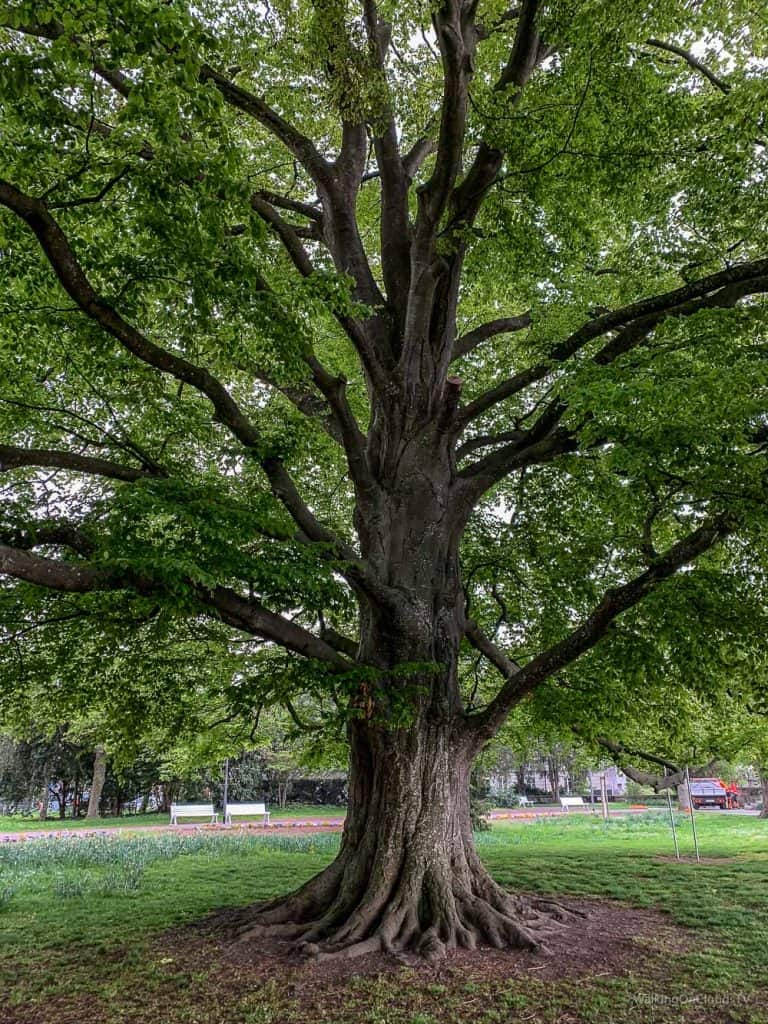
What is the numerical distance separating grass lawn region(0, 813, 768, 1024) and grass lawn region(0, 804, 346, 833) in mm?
13657

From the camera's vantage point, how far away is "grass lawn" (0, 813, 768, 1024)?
4219 millimetres

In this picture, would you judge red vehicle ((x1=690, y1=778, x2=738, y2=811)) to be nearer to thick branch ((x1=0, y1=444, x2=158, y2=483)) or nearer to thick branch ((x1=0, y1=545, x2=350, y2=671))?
thick branch ((x1=0, y1=545, x2=350, y2=671))

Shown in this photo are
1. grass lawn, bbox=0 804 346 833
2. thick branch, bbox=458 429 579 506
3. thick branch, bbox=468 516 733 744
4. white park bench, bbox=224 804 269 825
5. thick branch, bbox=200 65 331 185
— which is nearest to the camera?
thick branch, bbox=468 516 733 744

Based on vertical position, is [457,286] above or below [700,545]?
above

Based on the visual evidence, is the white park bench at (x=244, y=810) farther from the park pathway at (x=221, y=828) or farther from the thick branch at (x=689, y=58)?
the thick branch at (x=689, y=58)

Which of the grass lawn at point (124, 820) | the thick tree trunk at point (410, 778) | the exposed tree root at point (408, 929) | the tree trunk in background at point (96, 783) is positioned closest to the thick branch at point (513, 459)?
the thick tree trunk at point (410, 778)

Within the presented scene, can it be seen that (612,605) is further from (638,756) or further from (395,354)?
(638,756)

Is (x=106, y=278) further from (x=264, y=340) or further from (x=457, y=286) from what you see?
(x=457, y=286)

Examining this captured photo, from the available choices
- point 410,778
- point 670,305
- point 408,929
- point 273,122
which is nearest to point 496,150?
point 670,305

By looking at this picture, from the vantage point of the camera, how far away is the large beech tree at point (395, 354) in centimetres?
461

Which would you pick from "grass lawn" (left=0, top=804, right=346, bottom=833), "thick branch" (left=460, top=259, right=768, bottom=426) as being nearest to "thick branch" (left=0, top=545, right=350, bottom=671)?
"thick branch" (left=460, top=259, right=768, bottom=426)

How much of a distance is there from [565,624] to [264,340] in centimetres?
514

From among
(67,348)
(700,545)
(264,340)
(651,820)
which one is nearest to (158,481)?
(264,340)

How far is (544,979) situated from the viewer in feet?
15.6
